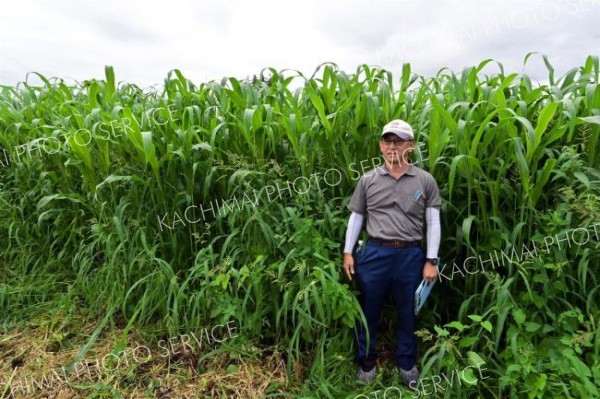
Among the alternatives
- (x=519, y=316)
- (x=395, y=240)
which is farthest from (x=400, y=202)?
(x=519, y=316)

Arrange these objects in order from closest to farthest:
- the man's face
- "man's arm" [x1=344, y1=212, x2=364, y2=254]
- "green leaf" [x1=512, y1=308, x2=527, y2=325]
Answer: "green leaf" [x1=512, y1=308, x2=527, y2=325]
the man's face
"man's arm" [x1=344, y1=212, x2=364, y2=254]

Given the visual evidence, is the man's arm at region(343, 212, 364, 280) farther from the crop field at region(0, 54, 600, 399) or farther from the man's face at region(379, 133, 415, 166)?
the man's face at region(379, 133, 415, 166)

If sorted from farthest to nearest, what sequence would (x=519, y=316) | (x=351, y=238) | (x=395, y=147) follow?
(x=351, y=238)
(x=395, y=147)
(x=519, y=316)

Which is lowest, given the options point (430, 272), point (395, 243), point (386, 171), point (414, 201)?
point (430, 272)

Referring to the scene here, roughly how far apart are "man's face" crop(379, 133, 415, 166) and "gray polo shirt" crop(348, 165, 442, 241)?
0.23ft

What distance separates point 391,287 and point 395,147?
62 cm

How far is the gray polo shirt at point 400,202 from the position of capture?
1718mm

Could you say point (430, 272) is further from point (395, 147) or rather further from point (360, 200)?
point (395, 147)

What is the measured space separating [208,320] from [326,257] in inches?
28.9

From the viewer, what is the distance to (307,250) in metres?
1.75

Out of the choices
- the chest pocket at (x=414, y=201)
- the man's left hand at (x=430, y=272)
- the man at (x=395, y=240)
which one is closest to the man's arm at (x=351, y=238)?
the man at (x=395, y=240)

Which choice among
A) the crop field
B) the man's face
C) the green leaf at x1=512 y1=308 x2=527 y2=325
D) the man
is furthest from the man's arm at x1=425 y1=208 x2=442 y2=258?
the green leaf at x1=512 y1=308 x2=527 y2=325

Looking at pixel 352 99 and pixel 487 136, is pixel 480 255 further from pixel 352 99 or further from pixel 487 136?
pixel 352 99

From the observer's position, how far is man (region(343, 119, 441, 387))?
5.62ft
